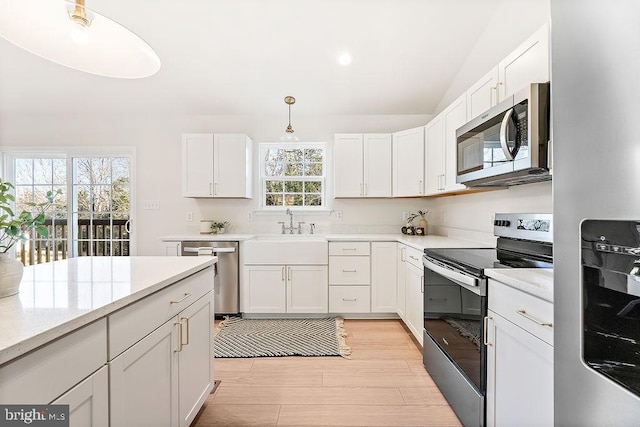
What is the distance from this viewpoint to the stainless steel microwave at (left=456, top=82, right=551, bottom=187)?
1.51 meters

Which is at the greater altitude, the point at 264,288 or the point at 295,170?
the point at 295,170

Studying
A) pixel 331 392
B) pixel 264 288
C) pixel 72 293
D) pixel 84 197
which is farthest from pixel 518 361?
pixel 84 197

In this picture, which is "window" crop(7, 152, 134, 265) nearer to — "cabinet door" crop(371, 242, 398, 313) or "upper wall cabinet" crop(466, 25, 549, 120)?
"cabinet door" crop(371, 242, 398, 313)

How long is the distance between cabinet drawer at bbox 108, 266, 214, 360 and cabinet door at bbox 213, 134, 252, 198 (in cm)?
217

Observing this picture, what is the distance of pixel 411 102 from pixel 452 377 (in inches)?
122

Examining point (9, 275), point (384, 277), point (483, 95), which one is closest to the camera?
point (9, 275)

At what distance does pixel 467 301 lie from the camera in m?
1.69

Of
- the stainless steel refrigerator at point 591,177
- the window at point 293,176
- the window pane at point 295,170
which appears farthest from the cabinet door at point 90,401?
the window pane at point 295,170

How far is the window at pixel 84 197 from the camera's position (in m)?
4.15

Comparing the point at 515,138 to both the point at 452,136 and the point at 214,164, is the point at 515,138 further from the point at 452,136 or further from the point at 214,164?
the point at 214,164

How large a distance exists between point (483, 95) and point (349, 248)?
191 cm

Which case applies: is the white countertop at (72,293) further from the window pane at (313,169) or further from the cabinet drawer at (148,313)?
the window pane at (313,169)

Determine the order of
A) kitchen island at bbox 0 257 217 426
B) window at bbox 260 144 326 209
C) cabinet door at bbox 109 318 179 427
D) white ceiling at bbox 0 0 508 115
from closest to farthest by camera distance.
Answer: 1. kitchen island at bbox 0 257 217 426
2. cabinet door at bbox 109 318 179 427
3. white ceiling at bbox 0 0 508 115
4. window at bbox 260 144 326 209

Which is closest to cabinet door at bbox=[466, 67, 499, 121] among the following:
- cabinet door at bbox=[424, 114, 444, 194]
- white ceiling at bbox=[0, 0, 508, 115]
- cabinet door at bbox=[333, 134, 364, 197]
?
cabinet door at bbox=[424, 114, 444, 194]
